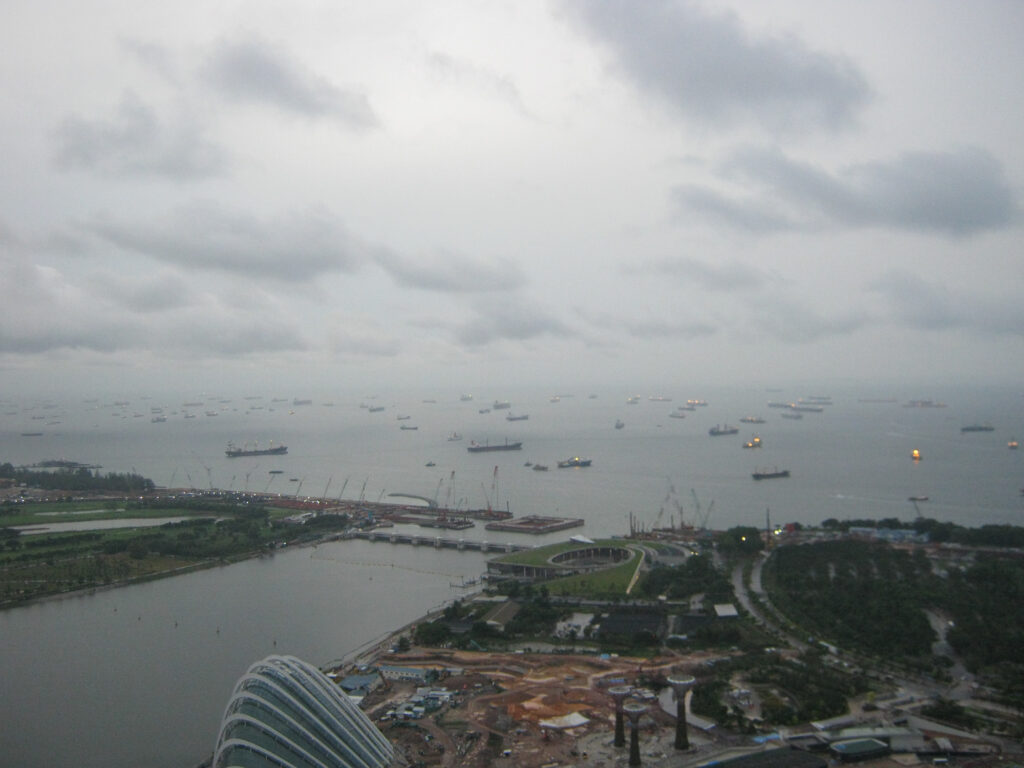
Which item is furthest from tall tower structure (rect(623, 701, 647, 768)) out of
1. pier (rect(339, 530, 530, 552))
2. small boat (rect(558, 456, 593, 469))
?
small boat (rect(558, 456, 593, 469))

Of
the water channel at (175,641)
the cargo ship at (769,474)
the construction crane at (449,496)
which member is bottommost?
the water channel at (175,641)

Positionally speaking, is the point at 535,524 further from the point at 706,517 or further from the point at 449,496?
the point at 449,496

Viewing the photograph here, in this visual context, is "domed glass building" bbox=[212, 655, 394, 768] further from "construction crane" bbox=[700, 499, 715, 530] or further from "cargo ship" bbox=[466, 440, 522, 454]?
"cargo ship" bbox=[466, 440, 522, 454]

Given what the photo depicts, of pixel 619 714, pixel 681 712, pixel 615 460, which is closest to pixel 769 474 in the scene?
pixel 615 460

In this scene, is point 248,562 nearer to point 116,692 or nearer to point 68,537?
point 68,537

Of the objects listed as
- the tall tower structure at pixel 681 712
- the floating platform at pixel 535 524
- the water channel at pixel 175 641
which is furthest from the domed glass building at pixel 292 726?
the floating platform at pixel 535 524

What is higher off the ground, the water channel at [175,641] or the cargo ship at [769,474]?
the cargo ship at [769,474]

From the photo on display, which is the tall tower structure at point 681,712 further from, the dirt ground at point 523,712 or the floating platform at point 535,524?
the floating platform at point 535,524
